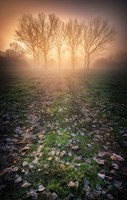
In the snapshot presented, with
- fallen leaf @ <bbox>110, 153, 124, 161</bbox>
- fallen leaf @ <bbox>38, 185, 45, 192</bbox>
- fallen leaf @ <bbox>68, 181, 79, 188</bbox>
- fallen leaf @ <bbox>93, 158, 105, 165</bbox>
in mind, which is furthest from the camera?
fallen leaf @ <bbox>110, 153, 124, 161</bbox>

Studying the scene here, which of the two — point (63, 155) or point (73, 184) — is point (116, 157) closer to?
point (63, 155)

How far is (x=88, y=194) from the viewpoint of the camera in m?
3.27

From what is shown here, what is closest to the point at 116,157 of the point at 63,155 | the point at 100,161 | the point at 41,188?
the point at 100,161

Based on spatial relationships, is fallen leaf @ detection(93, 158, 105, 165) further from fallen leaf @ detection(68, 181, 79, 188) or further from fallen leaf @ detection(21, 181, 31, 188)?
fallen leaf @ detection(21, 181, 31, 188)

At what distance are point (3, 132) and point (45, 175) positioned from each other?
10.2 feet

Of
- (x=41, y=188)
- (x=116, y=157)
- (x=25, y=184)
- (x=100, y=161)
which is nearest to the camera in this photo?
(x=41, y=188)

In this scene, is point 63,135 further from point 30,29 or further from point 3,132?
point 30,29

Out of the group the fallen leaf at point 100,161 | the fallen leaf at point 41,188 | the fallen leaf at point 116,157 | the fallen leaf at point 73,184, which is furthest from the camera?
the fallen leaf at point 116,157

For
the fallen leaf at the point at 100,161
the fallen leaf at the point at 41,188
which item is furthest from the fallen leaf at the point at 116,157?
the fallen leaf at the point at 41,188

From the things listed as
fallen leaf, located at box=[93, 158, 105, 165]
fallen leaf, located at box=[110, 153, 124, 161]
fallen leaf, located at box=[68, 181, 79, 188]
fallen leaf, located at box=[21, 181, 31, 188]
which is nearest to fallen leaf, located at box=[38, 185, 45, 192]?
fallen leaf, located at box=[21, 181, 31, 188]

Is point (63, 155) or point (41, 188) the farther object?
point (63, 155)

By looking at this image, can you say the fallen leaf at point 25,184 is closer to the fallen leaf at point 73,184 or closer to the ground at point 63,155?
the ground at point 63,155

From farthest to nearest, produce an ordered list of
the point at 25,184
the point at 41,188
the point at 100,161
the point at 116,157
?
1. the point at 116,157
2. the point at 100,161
3. the point at 25,184
4. the point at 41,188

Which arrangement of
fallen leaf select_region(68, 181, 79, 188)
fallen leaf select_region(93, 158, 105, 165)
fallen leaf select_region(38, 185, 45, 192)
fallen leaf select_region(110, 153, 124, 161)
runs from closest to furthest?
fallen leaf select_region(38, 185, 45, 192)
fallen leaf select_region(68, 181, 79, 188)
fallen leaf select_region(93, 158, 105, 165)
fallen leaf select_region(110, 153, 124, 161)
